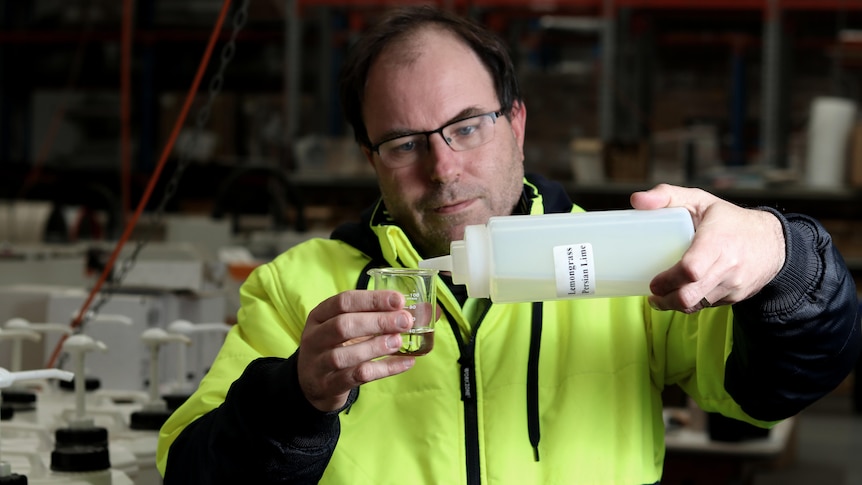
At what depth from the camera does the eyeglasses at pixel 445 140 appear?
1534mm

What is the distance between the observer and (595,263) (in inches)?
47.3

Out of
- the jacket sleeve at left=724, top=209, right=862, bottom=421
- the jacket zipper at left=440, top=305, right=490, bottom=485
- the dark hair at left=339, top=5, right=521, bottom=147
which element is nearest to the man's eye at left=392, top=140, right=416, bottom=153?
the dark hair at left=339, top=5, right=521, bottom=147

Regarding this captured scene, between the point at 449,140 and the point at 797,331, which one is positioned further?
the point at 449,140

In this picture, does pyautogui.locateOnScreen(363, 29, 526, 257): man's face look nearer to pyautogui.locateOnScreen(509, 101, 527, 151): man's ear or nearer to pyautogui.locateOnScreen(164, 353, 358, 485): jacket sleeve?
pyautogui.locateOnScreen(509, 101, 527, 151): man's ear

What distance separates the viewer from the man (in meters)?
1.27

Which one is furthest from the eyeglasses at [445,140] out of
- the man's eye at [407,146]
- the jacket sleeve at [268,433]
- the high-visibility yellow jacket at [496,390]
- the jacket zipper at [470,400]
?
the jacket sleeve at [268,433]

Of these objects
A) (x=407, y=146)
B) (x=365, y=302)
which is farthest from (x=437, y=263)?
(x=407, y=146)

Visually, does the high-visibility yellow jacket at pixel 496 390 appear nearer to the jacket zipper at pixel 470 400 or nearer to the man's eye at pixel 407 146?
the jacket zipper at pixel 470 400

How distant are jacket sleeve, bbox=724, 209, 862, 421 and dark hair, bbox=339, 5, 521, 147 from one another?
0.51 m

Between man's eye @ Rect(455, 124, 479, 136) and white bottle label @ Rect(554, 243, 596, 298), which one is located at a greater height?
man's eye @ Rect(455, 124, 479, 136)

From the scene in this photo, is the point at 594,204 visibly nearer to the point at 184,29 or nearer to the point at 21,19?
the point at 184,29

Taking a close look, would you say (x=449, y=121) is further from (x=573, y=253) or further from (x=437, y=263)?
(x=573, y=253)

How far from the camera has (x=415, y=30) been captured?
159 centimetres

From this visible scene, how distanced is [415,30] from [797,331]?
2.20ft
